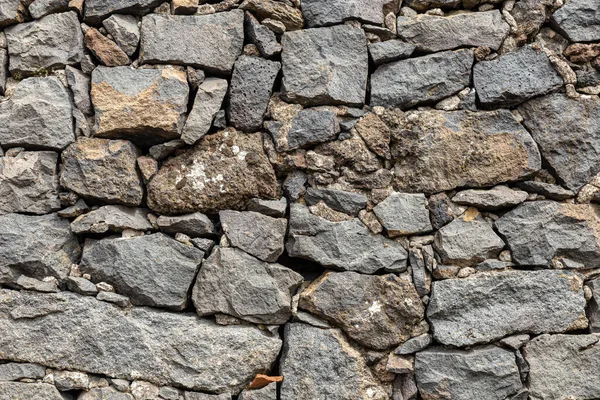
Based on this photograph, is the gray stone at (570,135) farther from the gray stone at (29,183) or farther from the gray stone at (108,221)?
the gray stone at (29,183)

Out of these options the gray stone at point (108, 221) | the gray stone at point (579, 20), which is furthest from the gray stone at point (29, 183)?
the gray stone at point (579, 20)

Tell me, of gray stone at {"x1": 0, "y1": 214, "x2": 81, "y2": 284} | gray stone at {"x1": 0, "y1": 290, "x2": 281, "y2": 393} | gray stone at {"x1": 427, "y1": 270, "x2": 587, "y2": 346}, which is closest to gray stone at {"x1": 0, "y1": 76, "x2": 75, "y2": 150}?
gray stone at {"x1": 0, "y1": 214, "x2": 81, "y2": 284}

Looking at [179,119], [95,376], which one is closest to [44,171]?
[179,119]

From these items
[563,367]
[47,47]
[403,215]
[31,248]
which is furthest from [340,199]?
[47,47]

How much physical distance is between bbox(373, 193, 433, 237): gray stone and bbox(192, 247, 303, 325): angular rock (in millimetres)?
583

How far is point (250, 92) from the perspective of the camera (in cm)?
279

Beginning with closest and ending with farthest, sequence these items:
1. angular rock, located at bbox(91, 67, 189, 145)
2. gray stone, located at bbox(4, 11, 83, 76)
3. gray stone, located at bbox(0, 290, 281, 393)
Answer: gray stone, located at bbox(0, 290, 281, 393) → angular rock, located at bbox(91, 67, 189, 145) → gray stone, located at bbox(4, 11, 83, 76)

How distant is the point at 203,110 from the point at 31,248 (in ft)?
3.55

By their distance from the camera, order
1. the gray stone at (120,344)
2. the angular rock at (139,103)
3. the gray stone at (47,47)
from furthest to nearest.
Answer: the gray stone at (47,47) → the angular rock at (139,103) → the gray stone at (120,344)

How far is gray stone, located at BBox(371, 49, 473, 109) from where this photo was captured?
283 centimetres

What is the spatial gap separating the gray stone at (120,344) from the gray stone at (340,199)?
30.6 inches

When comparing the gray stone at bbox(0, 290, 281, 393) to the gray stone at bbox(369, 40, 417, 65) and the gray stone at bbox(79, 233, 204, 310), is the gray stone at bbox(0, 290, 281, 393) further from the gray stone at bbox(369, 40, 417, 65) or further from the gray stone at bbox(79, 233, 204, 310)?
the gray stone at bbox(369, 40, 417, 65)

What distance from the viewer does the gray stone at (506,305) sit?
266 centimetres

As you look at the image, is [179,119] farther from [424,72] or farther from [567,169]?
[567,169]
